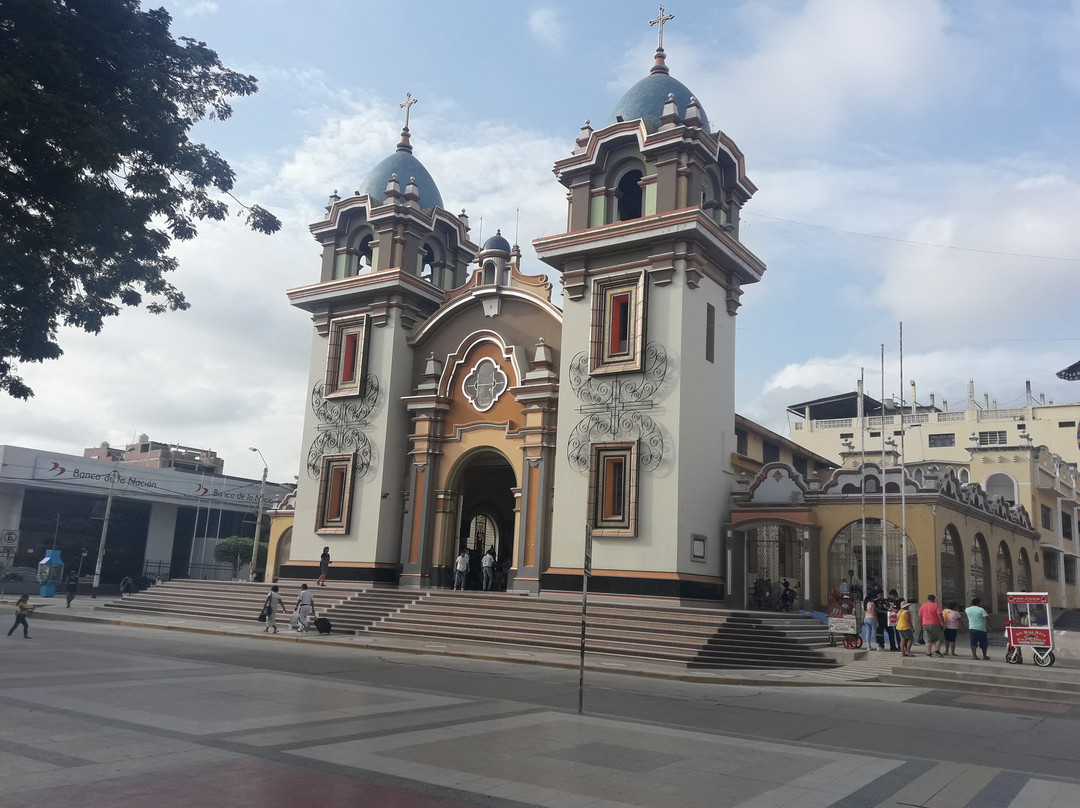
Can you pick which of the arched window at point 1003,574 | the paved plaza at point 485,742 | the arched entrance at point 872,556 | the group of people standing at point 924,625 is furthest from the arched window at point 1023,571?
the paved plaza at point 485,742

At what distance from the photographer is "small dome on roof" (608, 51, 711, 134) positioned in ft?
91.7

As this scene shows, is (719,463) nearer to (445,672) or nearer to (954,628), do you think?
(954,628)

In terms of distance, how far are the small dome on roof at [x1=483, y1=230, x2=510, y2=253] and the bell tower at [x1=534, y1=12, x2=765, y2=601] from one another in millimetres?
3233

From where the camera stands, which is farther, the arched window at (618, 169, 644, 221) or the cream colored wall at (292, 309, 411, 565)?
the cream colored wall at (292, 309, 411, 565)

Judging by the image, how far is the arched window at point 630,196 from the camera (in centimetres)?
2825

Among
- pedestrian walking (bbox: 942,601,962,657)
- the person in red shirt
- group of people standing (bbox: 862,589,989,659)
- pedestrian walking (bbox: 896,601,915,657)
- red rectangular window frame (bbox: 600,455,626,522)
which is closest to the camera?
group of people standing (bbox: 862,589,989,659)

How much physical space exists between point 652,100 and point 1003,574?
901 inches

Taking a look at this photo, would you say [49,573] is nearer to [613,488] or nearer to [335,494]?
[335,494]

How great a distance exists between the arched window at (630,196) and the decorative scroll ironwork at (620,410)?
5064 mm

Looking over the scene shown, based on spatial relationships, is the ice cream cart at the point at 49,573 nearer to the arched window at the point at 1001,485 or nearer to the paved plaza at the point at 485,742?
the paved plaza at the point at 485,742

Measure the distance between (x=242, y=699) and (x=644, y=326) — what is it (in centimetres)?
1662

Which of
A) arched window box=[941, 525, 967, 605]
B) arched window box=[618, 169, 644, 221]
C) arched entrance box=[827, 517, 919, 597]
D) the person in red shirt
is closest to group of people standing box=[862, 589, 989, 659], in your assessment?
the person in red shirt

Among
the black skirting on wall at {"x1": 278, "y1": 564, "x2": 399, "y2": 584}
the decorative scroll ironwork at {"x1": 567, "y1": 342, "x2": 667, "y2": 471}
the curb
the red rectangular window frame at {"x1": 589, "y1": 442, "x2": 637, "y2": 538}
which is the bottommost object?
the curb

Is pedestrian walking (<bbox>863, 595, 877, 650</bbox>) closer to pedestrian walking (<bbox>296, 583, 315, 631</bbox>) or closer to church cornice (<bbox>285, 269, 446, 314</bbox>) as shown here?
pedestrian walking (<bbox>296, 583, 315, 631</bbox>)
